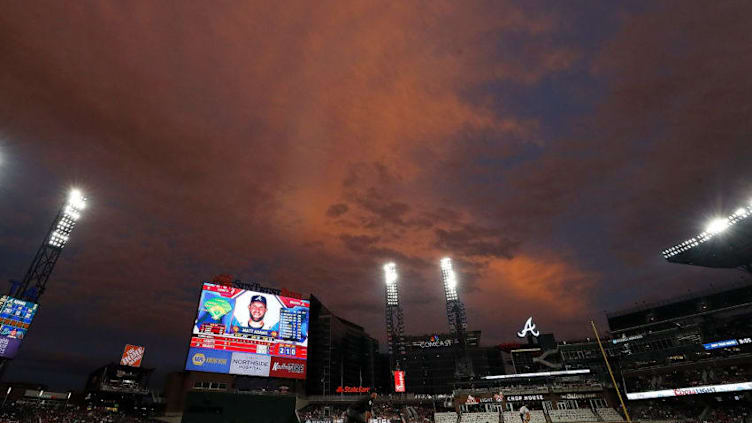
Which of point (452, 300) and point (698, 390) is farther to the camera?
point (452, 300)

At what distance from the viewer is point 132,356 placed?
277 ft

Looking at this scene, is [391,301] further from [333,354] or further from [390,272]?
[333,354]

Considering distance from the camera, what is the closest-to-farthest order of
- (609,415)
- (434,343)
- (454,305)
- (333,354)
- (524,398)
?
1. (609,415)
2. (524,398)
3. (454,305)
4. (333,354)
5. (434,343)

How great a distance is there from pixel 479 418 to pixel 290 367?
34771mm

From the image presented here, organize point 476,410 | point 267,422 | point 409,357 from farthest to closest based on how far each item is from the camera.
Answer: point 409,357 < point 476,410 < point 267,422

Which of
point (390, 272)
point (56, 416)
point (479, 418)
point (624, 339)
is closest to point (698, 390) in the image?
point (624, 339)

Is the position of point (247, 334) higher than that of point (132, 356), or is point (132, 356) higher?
point (132, 356)

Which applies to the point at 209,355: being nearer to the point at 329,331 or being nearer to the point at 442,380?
the point at 329,331

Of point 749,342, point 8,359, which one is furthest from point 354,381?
point 749,342

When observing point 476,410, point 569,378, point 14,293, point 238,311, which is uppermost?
point 14,293

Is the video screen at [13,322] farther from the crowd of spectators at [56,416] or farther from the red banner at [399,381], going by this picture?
the red banner at [399,381]

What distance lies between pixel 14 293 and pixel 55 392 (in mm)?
50548

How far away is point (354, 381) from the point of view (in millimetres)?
120375

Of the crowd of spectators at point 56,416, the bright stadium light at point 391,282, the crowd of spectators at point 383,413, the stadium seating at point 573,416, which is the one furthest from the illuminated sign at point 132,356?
the stadium seating at point 573,416
